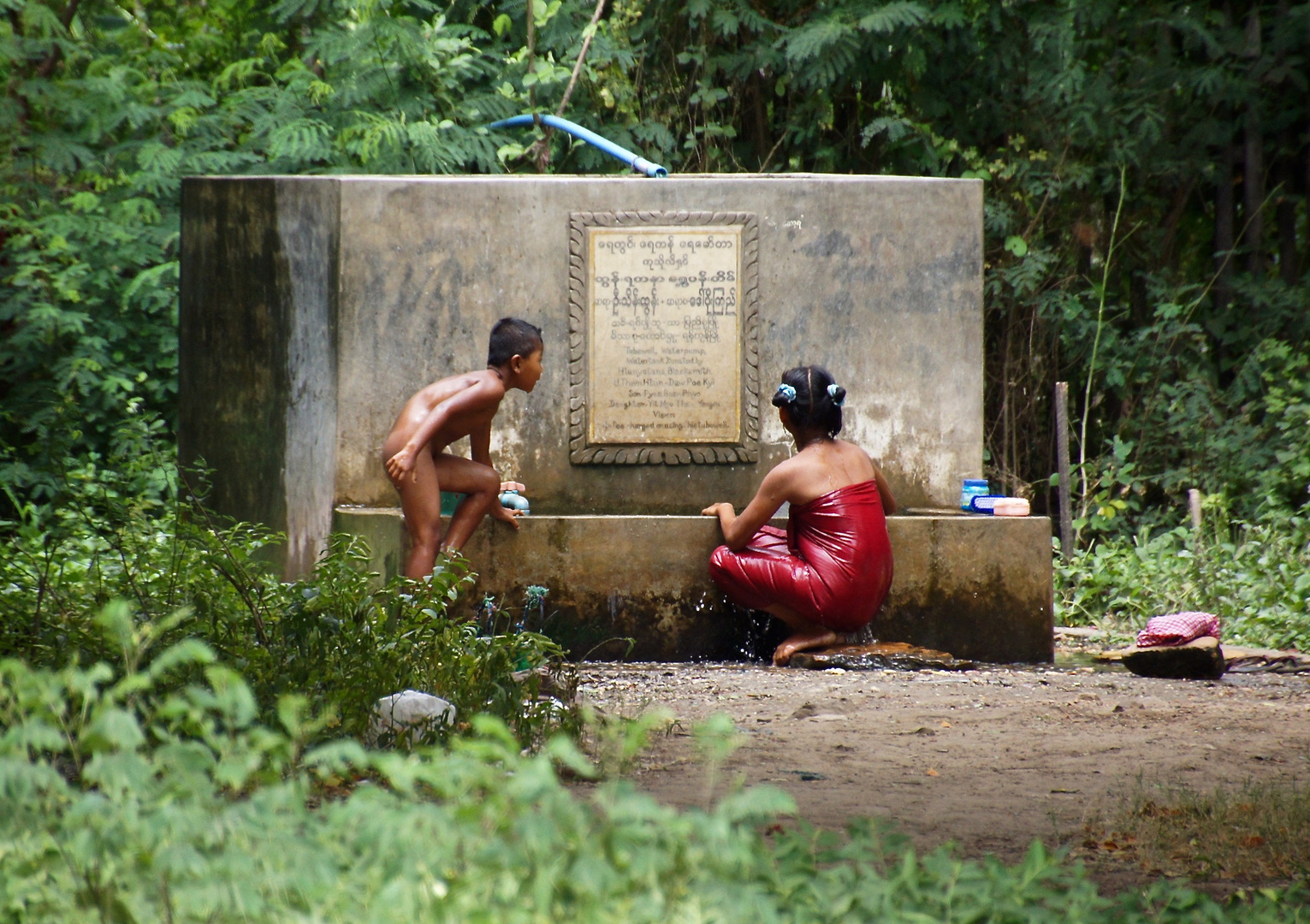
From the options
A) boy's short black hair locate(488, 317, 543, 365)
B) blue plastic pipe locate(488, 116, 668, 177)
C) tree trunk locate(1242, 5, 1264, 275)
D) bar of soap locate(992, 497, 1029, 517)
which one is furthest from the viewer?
tree trunk locate(1242, 5, 1264, 275)

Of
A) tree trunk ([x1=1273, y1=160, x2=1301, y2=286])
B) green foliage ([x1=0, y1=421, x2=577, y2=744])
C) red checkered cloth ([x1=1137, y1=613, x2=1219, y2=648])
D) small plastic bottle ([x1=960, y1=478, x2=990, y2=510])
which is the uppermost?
tree trunk ([x1=1273, y1=160, x2=1301, y2=286])

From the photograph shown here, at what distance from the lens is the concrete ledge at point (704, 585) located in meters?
6.94

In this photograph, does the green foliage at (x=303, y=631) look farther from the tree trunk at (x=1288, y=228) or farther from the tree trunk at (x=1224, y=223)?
the tree trunk at (x=1288, y=228)

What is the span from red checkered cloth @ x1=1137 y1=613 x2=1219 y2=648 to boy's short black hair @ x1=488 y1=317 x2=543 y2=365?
3204mm

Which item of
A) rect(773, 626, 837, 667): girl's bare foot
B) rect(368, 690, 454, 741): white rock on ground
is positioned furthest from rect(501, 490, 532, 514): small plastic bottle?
rect(368, 690, 454, 741): white rock on ground

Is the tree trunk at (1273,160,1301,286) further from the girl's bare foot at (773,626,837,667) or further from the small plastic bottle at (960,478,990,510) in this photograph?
the girl's bare foot at (773,626,837,667)

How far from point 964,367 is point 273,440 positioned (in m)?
3.58

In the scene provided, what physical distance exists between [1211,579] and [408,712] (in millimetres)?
5814

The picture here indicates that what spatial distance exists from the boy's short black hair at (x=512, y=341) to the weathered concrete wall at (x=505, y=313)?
634mm

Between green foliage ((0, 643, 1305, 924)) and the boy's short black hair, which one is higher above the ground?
the boy's short black hair

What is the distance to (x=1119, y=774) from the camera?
4.30m

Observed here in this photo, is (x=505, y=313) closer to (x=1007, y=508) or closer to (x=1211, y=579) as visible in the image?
(x=1007, y=508)

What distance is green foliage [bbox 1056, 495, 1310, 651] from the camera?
760cm

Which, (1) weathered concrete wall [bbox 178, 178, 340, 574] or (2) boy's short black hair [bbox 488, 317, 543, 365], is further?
(1) weathered concrete wall [bbox 178, 178, 340, 574]
